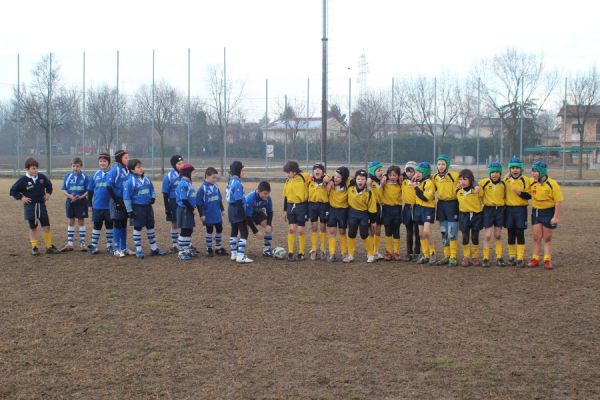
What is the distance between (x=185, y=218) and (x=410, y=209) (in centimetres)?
386

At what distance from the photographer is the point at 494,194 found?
1026 centimetres

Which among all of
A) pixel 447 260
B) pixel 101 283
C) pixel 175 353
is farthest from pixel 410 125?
pixel 175 353

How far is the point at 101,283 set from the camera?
879 cm

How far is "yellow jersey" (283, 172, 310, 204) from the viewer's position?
35.7 feet

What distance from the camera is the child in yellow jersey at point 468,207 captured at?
10.2m

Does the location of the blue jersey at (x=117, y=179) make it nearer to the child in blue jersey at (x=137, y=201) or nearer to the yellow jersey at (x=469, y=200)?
the child in blue jersey at (x=137, y=201)

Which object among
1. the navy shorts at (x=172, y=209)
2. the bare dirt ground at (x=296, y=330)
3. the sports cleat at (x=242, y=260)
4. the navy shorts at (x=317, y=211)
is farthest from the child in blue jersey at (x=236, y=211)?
the navy shorts at (x=172, y=209)

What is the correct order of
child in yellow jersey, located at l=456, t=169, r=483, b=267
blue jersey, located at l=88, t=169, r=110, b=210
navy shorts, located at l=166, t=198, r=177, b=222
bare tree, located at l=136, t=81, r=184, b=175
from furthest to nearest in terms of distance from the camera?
1. bare tree, located at l=136, t=81, r=184, b=175
2. navy shorts, located at l=166, t=198, r=177, b=222
3. blue jersey, located at l=88, t=169, r=110, b=210
4. child in yellow jersey, located at l=456, t=169, r=483, b=267

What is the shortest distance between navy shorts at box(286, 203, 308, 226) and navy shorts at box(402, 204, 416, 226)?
5.57 ft

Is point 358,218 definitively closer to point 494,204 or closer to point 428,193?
point 428,193

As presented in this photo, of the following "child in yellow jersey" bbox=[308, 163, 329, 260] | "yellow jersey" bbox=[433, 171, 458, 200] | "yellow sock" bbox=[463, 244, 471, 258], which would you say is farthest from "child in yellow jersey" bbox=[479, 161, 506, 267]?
"child in yellow jersey" bbox=[308, 163, 329, 260]

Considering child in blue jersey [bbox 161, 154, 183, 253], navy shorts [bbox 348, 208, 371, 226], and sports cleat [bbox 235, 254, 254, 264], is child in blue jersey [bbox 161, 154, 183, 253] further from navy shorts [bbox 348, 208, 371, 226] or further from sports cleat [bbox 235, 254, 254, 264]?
navy shorts [bbox 348, 208, 371, 226]

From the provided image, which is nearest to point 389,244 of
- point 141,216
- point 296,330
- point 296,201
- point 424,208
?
point 424,208

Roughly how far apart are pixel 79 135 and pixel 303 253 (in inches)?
1325
